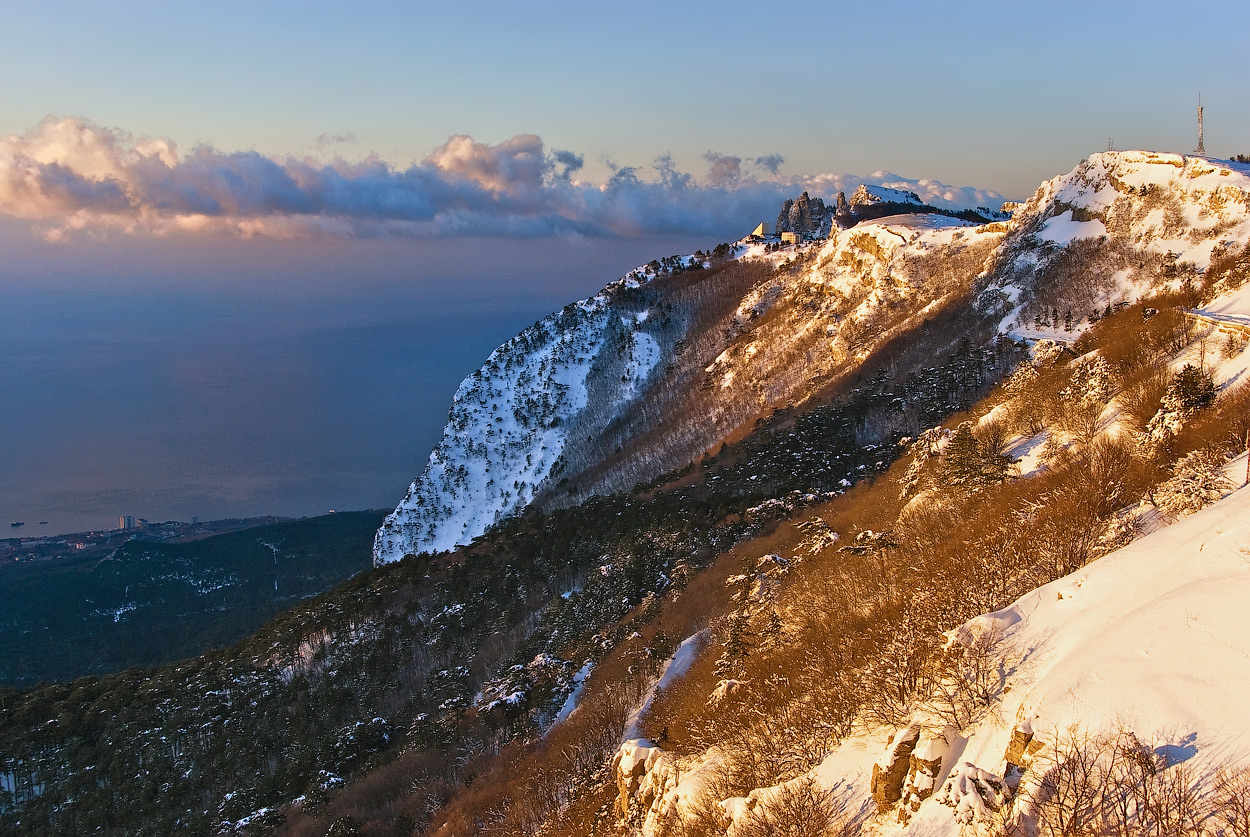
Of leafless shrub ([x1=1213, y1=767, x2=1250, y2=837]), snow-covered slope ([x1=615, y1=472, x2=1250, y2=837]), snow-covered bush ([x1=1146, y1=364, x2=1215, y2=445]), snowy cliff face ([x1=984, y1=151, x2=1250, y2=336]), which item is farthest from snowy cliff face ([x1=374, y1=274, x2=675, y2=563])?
leafless shrub ([x1=1213, y1=767, x2=1250, y2=837])

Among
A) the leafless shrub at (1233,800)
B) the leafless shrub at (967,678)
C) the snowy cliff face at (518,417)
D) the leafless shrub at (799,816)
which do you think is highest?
the leafless shrub at (1233,800)

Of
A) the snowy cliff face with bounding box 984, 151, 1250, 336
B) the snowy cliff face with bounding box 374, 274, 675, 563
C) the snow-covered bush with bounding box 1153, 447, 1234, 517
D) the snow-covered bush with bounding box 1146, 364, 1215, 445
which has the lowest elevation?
the snowy cliff face with bounding box 374, 274, 675, 563

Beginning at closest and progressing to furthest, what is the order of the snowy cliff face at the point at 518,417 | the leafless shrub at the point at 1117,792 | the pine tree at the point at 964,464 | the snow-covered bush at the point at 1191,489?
the leafless shrub at the point at 1117,792 → the snow-covered bush at the point at 1191,489 → the pine tree at the point at 964,464 → the snowy cliff face at the point at 518,417

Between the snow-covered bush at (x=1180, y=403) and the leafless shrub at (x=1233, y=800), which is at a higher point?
the snow-covered bush at (x=1180, y=403)

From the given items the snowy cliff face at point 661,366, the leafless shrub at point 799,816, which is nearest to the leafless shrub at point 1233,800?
the leafless shrub at point 799,816

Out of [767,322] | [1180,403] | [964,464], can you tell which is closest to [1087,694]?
[1180,403]

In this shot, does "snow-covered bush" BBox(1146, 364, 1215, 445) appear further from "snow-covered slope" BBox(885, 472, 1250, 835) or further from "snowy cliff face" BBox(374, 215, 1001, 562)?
"snowy cliff face" BBox(374, 215, 1001, 562)

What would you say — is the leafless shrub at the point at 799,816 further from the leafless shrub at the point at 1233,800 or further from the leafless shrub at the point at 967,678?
the leafless shrub at the point at 1233,800

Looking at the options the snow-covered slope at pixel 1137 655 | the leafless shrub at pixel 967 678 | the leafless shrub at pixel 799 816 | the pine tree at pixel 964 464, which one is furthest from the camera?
the pine tree at pixel 964 464
